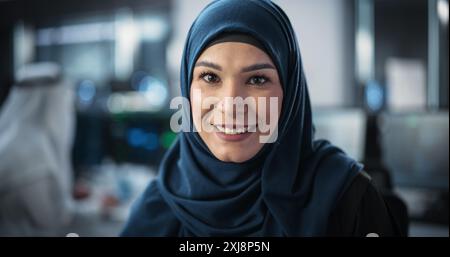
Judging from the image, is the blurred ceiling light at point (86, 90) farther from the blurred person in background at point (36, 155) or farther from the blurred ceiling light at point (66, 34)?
the blurred person in background at point (36, 155)

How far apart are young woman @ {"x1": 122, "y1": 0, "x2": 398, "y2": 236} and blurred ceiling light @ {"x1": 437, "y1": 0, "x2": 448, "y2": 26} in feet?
1.72

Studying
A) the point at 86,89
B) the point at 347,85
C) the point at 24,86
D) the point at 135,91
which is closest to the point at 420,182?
the point at 24,86

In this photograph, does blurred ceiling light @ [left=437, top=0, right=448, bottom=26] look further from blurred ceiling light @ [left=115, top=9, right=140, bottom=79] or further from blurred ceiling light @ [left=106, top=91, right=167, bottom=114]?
blurred ceiling light @ [left=106, top=91, right=167, bottom=114]

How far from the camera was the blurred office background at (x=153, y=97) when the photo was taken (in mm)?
1205

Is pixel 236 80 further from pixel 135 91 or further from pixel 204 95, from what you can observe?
pixel 135 91

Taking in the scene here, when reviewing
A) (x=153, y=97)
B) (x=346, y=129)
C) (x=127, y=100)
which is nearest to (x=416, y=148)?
(x=346, y=129)

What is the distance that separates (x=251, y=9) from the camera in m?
0.71

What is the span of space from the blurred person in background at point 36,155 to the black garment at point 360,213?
2.41ft

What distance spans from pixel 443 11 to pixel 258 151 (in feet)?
2.19

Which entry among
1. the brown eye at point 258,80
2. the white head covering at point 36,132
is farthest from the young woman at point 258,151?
the white head covering at point 36,132

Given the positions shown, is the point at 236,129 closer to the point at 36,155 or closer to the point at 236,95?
the point at 236,95

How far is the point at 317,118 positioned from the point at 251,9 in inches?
29.6

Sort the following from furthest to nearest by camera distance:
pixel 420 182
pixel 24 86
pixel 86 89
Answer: pixel 86 89
pixel 24 86
pixel 420 182

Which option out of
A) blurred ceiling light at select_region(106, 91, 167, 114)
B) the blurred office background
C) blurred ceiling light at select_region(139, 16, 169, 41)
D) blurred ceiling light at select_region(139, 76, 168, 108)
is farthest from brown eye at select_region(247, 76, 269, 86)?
blurred ceiling light at select_region(139, 76, 168, 108)
